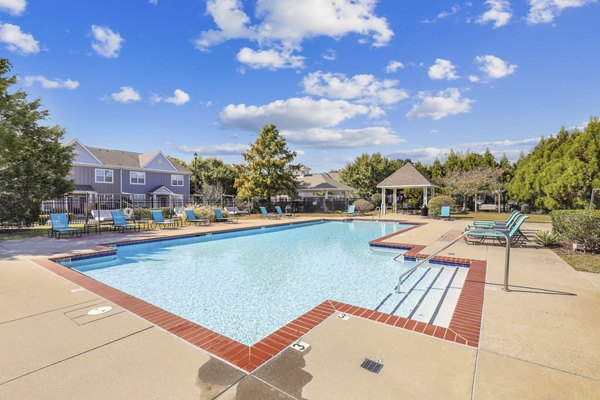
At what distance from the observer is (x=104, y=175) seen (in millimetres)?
28062

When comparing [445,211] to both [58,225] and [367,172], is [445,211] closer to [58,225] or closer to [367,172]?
[367,172]

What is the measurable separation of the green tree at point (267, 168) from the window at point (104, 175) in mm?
12000

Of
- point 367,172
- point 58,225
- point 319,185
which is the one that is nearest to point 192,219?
point 58,225

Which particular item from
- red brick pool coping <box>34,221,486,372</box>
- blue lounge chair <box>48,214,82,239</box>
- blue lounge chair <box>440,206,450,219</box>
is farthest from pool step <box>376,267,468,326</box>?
blue lounge chair <box>440,206,450,219</box>

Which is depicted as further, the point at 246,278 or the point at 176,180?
the point at 176,180

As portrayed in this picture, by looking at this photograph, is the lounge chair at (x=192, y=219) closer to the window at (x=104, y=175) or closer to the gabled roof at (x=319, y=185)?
the window at (x=104, y=175)

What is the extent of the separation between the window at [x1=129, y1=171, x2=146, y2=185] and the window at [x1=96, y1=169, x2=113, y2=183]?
1.82 metres

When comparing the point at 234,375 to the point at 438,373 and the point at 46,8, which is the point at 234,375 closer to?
the point at 438,373

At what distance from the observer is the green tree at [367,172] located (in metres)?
37.9

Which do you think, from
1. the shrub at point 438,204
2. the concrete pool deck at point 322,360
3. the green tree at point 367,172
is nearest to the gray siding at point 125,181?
the green tree at point 367,172

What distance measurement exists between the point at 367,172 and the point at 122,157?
92.2 feet

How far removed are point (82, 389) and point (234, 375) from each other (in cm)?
121

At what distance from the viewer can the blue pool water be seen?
17.5 ft

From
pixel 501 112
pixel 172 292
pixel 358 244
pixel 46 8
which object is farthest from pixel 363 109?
pixel 172 292
